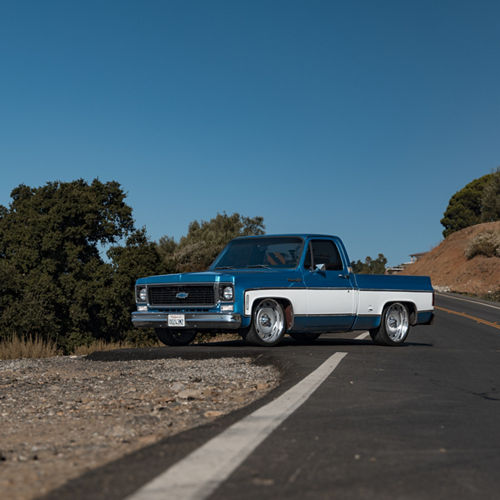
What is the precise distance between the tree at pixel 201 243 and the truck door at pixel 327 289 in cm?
2554

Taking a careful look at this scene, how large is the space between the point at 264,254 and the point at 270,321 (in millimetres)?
1392

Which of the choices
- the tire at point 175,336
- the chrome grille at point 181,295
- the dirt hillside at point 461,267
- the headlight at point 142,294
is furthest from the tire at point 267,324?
the dirt hillside at point 461,267

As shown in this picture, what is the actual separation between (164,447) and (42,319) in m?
31.7

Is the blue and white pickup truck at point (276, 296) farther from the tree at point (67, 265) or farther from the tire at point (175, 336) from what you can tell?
the tree at point (67, 265)

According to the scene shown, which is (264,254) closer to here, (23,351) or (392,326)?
(392,326)

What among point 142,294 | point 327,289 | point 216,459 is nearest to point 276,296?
point 327,289

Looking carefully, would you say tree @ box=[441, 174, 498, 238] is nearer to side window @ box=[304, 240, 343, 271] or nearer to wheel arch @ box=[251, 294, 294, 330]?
side window @ box=[304, 240, 343, 271]

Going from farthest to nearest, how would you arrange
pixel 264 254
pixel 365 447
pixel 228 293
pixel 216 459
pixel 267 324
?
pixel 264 254 < pixel 267 324 < pixel 228 293 < pixel 365 447 < pixel 216 459

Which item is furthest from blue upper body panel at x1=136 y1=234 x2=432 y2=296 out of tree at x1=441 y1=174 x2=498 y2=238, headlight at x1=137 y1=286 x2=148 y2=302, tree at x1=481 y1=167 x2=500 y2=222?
tree at x1=441 y1=174 x2=498 y2=238

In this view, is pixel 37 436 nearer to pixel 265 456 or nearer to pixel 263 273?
pixel 265 456

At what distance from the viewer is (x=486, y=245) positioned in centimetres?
7469

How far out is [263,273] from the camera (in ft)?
41.2

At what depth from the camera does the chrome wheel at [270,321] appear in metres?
12.5

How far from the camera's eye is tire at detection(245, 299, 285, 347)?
1236cm
